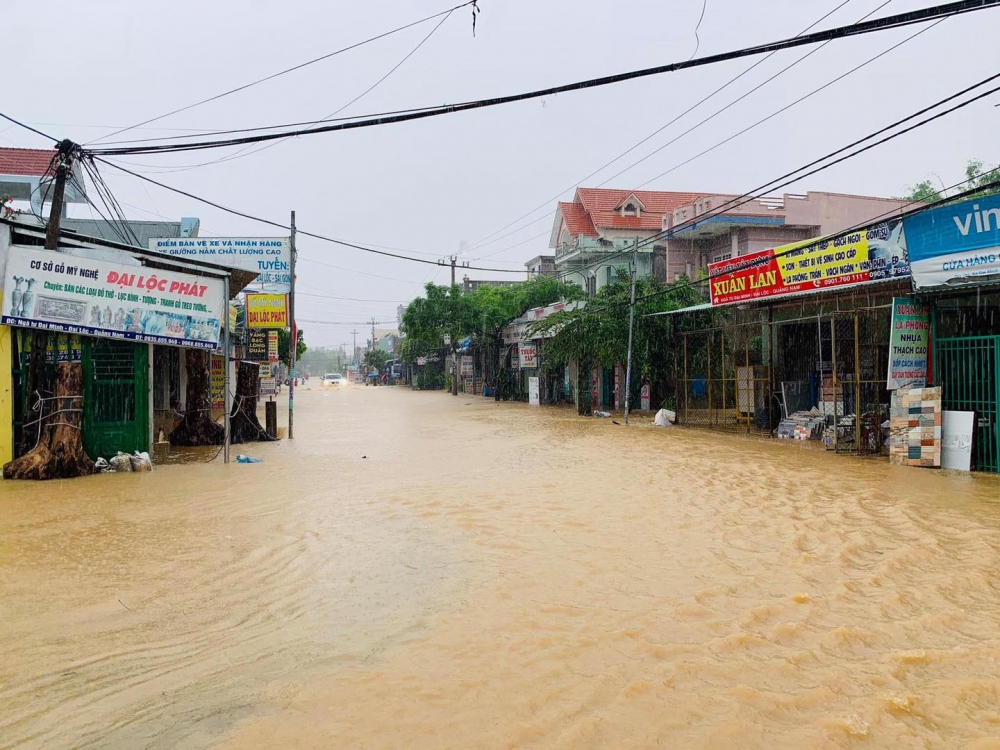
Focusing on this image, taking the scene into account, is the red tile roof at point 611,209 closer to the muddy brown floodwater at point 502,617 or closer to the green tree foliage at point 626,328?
the green tree foliage at point 626,328

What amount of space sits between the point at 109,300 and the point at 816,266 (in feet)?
47.0

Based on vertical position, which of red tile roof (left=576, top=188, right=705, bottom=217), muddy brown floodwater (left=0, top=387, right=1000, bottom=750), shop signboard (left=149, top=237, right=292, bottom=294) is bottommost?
muddy brown floodwater (left=0, top=387, right=1000, bottom=750)

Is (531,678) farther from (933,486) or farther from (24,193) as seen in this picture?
(24,193)

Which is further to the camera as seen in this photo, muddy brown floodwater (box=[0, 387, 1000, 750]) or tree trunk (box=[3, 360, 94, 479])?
tree trunk (box=[3, 360, 94, 479])

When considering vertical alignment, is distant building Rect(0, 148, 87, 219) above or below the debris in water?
above

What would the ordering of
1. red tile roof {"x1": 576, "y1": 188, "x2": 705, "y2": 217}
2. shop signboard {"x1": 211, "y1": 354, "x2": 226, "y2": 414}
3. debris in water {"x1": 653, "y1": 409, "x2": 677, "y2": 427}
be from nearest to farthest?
1. shop signboard {"x1": 211, "y1": 354, "x2": 226, "y2": 414}
2. debris in water {"x1": 653, "y1": 409, "x2": 677, "y2": 427}
3. red tile roof {"x1": 576, "y1": 188, "x2": 705, "y2": 217}

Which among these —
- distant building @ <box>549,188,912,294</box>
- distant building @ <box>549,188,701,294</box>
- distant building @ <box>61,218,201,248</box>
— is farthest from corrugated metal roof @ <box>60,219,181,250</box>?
distant building @ <box>549,188,701,294</box>

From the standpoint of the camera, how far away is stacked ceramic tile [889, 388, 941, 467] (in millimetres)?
12120

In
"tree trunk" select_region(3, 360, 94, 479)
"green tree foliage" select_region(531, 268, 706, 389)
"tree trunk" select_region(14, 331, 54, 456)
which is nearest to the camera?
"tree trunk" select_region(3, 360, 94, 479)

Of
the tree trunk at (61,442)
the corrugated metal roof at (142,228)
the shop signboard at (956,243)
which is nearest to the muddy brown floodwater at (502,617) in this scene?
the tree trunk at (61,442)

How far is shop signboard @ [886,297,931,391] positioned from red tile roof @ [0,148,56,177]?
107 ft

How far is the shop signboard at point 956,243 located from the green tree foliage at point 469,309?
28.1 metres

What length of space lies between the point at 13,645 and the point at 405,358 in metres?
69.7

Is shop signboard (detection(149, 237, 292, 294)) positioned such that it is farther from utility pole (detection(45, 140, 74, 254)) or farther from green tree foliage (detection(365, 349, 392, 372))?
green tree foliage (detection(365, 349, 392, 372))
